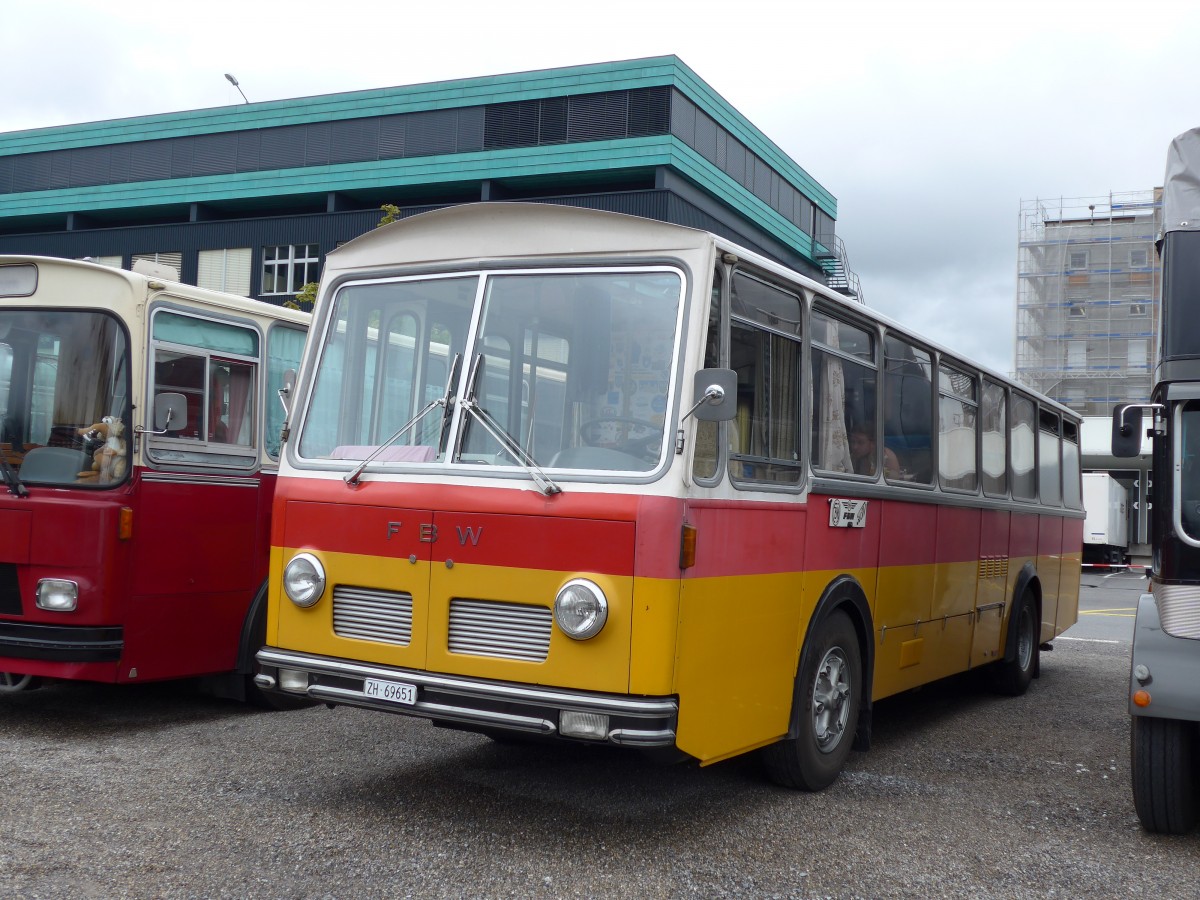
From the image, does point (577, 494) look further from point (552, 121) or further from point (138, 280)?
point (552, 121)

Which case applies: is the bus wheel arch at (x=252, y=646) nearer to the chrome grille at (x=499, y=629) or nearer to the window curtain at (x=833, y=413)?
the chrome grille at (x=499, y=629)

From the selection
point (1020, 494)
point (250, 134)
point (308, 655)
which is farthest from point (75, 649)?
point (250, 134)

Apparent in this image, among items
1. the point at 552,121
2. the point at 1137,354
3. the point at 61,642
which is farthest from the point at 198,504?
the point at 1137,354

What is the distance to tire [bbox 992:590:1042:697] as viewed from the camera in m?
10.6

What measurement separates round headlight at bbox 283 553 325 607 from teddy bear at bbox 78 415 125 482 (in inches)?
82.7

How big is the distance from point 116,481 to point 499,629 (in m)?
3.26

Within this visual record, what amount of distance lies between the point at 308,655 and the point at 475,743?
1.94 metres

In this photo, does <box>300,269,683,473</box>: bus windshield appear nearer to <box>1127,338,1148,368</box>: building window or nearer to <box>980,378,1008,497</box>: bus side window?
<box>980,378,1008,497</box>: bus side window

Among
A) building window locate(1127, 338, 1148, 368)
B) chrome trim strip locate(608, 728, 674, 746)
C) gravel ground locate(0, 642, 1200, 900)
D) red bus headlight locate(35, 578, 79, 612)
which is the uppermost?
building window locate(1127, 338, 1148, 368)

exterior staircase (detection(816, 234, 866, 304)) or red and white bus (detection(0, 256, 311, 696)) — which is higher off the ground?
exterior staircase (detection(816, 234, 866, 304))

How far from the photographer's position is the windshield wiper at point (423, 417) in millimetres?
5816

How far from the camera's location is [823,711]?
22.0 feet

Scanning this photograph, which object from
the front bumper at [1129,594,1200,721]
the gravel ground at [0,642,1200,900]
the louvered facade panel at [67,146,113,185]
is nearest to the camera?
the gravel ground at [0,642,1200,900]

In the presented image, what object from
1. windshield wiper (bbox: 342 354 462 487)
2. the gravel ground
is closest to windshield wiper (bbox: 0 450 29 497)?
the gravel ground
